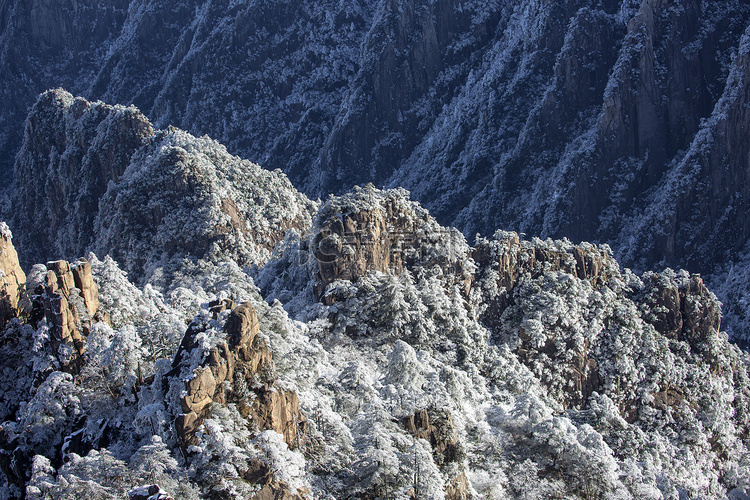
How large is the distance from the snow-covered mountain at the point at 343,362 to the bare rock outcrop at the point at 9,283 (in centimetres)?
18

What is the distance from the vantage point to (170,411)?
49500 millimetres

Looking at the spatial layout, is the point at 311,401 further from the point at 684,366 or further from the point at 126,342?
the point at 684,366

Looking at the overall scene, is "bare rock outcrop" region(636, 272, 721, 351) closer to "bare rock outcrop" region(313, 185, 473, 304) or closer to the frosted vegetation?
the frosted vegetation

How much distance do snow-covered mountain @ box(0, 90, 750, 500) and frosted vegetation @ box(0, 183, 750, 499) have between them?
0.61 ft

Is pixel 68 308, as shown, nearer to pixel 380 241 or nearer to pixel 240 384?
pixel 240 384

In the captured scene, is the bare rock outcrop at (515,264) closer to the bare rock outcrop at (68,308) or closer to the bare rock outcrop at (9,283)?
the bare rock outcrop at (68,308)

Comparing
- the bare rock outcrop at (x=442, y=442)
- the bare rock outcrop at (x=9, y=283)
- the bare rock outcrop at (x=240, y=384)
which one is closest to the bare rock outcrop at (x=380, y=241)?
the bare rock outcrop at (x=442, y=442)

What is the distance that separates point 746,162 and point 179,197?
427ft

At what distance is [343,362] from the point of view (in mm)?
68812

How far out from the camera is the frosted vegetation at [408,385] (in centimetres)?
4981

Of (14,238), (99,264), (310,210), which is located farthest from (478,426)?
(14,238)

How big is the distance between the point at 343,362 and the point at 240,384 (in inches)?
725

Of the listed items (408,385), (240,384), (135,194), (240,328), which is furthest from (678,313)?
(135,194)

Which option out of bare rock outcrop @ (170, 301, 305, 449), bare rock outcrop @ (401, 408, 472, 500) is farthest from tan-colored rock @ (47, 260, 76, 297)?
bare rock outcrop @ (401, 408, 472, 500)
